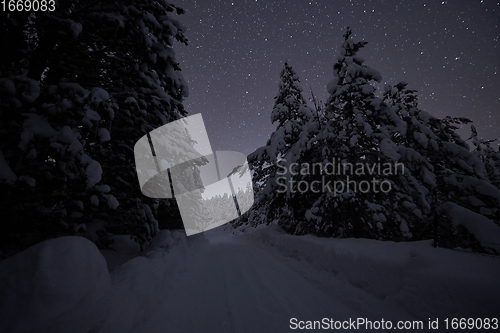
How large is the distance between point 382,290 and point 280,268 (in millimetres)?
3194

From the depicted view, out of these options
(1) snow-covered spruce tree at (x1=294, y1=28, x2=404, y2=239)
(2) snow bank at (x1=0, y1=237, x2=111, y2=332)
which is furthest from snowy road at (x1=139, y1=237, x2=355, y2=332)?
(1) snow-covered spruce tree at (x1=294, y1=28, x2=404, y2=239)

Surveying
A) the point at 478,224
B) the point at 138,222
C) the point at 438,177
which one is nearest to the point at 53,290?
the point at 138,222

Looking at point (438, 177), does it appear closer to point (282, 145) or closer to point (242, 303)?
point (282, 145)

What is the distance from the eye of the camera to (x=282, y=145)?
9.96 meters

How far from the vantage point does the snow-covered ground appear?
254 centimetres

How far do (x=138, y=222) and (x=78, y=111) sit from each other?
126 inches

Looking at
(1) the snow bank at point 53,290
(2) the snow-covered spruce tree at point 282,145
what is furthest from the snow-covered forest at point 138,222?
(2) the snow-covered spruce tree at point 282,145

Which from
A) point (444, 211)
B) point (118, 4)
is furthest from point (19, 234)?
point (444, 211)

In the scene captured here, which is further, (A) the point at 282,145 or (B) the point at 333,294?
(A) the point at 282,145

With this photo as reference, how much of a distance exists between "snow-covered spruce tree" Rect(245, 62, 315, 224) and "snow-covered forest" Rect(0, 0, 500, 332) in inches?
98.1

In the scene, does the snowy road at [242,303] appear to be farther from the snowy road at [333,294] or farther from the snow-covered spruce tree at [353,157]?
the snow-covered spruce tree at [353,157]

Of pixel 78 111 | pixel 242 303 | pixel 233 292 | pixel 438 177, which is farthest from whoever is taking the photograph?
pixel 438 177

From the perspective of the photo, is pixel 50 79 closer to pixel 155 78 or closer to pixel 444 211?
pixel 155 78

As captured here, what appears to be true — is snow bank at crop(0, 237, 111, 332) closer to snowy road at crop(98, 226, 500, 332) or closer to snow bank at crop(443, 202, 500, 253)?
snowy road at crop(98, 226, 500, 332)
